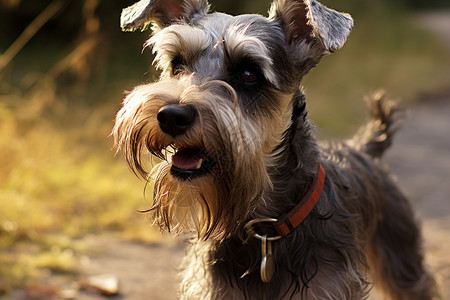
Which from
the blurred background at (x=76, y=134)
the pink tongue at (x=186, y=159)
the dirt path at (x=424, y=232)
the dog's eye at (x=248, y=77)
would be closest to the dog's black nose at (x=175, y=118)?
the pink tongue at (x=186, y=159)

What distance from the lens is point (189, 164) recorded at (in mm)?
2686

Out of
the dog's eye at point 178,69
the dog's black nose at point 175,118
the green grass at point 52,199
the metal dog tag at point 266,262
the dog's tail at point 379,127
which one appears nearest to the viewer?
the dog's black nose at point 175,118

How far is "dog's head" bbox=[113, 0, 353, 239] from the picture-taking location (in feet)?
8.52

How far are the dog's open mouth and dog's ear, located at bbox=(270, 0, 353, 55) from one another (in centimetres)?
91

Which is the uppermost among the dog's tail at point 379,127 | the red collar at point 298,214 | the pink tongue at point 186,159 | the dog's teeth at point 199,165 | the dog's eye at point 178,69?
the dog's tail at point 379,127

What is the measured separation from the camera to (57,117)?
8.95m

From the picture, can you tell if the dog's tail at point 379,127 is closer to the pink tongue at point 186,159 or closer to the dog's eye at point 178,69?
the dog's eye at point 178,69

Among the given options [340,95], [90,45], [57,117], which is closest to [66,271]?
[90,45]

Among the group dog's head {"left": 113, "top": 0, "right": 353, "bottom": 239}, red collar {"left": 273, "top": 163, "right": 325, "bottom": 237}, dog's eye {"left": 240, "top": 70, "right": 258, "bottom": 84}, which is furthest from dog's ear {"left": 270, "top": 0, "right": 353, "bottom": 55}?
red collar {"left": 273, "top": 163, "right": 325, "bottom": 237}

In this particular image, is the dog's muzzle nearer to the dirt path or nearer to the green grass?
the dirt path

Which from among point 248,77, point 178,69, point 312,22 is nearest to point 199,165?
point 248,77

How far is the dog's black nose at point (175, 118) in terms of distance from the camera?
2.48 metres

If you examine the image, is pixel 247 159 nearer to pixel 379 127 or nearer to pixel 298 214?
pixel 298 214

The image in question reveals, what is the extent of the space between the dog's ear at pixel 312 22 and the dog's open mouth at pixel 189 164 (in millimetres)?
915
